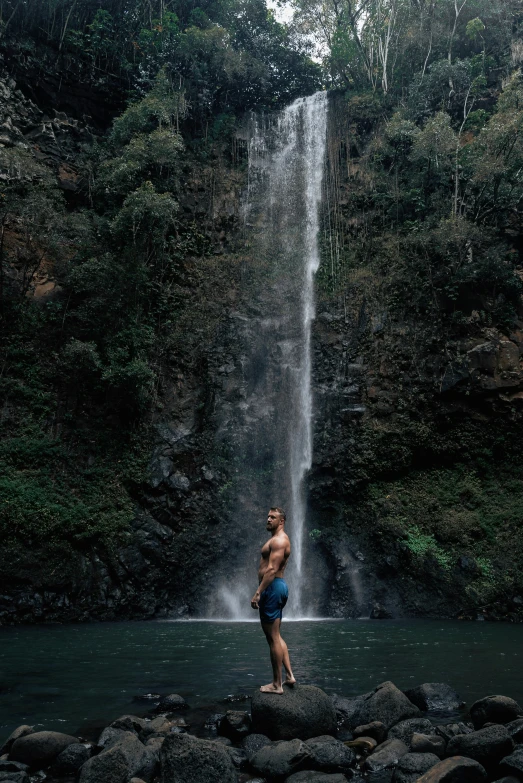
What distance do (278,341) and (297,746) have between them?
50.5 ft

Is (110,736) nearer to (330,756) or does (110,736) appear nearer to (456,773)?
(330,756)

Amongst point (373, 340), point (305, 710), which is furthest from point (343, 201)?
point (305, 710)

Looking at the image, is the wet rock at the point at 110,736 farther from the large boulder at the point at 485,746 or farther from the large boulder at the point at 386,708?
the large boulder at the point at 485,746

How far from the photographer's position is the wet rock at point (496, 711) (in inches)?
206

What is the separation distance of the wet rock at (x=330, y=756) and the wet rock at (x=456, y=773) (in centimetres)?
79

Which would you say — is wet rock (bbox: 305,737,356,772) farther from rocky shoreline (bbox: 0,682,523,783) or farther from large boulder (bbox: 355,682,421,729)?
large boulder (bbox: 355,682,421,729)

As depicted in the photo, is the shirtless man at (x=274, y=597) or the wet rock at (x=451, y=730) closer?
the wet rock at (x=451, y=730)

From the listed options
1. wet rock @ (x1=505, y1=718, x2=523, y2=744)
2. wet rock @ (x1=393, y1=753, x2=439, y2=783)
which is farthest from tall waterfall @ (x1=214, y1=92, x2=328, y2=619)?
wet rock @ (x1=393, y1=753, x2=439, y2=783)

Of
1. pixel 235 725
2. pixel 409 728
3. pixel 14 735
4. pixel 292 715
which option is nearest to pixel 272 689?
pixel 292 715

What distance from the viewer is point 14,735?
4.86 metres

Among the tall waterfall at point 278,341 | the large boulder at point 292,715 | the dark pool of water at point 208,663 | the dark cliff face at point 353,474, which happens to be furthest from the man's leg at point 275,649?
the tall waterfall at point 278,341

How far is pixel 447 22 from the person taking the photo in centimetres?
2409

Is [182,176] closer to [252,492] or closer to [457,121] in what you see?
[457,121]

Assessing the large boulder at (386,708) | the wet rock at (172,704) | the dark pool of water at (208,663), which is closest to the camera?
the large boulder at (386,708)
